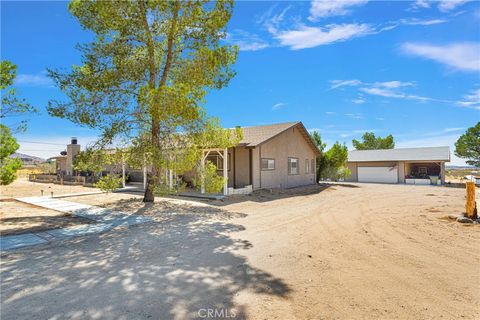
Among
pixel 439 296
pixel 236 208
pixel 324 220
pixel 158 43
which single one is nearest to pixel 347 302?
pixel 439 296

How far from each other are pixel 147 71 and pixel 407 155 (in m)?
30.6

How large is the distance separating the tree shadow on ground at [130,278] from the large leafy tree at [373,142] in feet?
193

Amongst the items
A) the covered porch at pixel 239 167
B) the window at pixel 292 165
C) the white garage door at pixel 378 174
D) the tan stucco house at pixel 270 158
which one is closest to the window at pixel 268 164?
the tan stucco house at pixel 270 158

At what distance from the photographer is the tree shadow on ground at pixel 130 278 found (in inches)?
129

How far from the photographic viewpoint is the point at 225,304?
3406 mm

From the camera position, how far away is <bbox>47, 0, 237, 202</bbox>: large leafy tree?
9.84m

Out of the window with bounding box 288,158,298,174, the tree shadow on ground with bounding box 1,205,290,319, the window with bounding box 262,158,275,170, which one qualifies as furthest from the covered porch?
the tree shadow on ground with bounding box 1,205,290,319

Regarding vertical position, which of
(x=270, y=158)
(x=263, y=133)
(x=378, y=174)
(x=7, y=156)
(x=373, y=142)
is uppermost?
(x=373, y=142)

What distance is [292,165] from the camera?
69.2ft

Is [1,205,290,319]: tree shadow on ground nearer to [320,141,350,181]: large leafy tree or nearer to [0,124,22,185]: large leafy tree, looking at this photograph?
[0,124,22,185]: large leafy tree

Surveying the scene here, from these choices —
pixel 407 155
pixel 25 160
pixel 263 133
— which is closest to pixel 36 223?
pixel 263 133

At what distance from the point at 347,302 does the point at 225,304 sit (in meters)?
1.60

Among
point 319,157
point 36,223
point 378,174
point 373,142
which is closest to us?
point 36,223

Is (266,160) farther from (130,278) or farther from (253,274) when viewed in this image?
(130,278)
